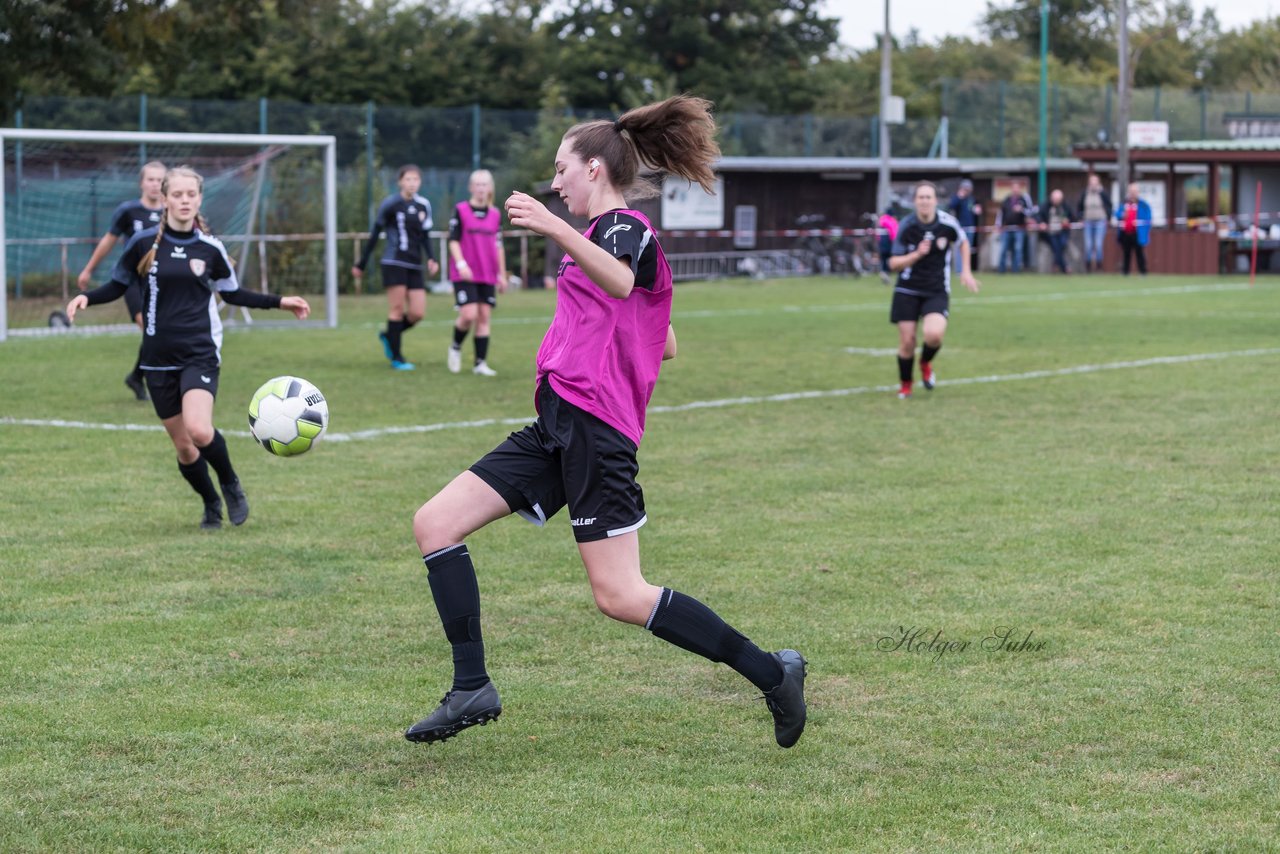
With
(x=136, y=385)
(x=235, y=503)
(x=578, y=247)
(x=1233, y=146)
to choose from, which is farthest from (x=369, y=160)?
(x=578, y=247)

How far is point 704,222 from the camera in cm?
3456

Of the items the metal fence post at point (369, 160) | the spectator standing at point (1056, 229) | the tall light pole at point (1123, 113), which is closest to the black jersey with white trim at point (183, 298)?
the metal fence post at point (369, 160)

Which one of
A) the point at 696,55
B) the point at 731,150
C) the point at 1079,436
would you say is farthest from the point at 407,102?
the point at 1079,436

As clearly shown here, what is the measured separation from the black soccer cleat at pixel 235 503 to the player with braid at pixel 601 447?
3614mm

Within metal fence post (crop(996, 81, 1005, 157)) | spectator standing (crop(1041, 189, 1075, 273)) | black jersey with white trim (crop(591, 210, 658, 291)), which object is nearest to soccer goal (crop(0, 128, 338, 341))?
black jersey with white trim (crop(591, 210, 658, 291))

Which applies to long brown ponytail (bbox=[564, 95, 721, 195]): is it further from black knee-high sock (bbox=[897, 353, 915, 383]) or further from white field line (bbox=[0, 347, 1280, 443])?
black knee-high sock (bbox=[897, 353, 915, 383])

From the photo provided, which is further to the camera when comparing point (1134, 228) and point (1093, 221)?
point (1093, 221)

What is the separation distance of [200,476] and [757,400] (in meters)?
6.21

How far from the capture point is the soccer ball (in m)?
6.04

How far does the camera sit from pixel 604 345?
4.38m

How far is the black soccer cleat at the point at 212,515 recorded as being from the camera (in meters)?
7.87

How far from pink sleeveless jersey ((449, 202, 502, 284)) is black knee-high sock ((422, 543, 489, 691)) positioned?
10676mm

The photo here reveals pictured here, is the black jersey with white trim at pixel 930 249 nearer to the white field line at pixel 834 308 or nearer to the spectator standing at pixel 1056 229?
the white field line at pixel 834 308

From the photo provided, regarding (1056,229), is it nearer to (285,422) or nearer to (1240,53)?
(285,422)
